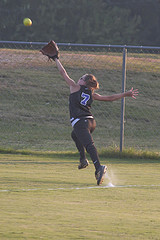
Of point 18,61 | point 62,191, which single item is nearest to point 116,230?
point 62,191

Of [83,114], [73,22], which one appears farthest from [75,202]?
[73,22]

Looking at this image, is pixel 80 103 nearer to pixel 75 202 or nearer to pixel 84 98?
pixel 84 98

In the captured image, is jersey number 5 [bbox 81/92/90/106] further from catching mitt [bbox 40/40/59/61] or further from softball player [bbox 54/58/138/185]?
catching mitt [bbox 40/40/59/61]

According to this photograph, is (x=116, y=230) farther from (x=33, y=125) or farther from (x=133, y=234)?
(x=33, y=125)

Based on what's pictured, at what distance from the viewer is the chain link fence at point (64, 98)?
780 inches

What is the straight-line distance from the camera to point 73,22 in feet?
147

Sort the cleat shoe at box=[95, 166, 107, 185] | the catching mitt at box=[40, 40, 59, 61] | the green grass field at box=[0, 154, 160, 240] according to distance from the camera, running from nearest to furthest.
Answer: the green grass field at box=[0, 154, 160, 240] < the cleat shoe at box=[95, 166, 107, 185] < the catching mitt at box=[40, 40, 59, 61]

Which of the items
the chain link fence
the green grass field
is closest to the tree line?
the chain link fence

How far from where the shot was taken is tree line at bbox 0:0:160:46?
40.8 meters

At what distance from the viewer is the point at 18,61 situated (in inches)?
915

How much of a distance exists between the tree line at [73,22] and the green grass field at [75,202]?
3014cm

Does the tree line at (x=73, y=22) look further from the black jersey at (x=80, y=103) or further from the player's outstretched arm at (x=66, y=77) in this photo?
the black jersey at (x=80, y=103)

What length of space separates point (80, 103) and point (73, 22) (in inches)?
1450

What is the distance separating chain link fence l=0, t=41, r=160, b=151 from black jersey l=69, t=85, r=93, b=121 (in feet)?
28.7
